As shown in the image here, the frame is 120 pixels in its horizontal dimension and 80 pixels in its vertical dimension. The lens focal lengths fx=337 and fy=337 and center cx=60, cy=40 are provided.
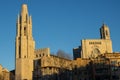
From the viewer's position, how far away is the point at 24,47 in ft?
487

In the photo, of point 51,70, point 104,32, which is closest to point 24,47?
point 51,70

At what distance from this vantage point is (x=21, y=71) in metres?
142

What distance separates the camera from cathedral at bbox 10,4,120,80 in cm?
9538

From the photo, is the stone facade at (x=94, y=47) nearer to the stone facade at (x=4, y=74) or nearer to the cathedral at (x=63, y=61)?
the cathedral at (x=63, y=61)

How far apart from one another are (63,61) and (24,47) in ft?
64.8

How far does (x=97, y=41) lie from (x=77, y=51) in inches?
581

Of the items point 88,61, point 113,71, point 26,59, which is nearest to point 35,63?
point 26,59

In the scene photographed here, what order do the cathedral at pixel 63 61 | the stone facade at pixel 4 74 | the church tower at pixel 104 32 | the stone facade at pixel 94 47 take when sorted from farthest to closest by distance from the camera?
the church tower at pixel 104 32 → the stone facade at pixel 94 47 → the stone facade at pixel 4 74 → the cathedral at pixel 63 61

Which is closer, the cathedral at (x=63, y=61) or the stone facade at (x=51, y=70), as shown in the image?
the cathedral at (x=63, y=61)

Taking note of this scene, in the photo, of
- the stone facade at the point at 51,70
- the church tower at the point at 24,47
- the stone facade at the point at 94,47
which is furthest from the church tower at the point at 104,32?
the stone facade at the point at 51,70

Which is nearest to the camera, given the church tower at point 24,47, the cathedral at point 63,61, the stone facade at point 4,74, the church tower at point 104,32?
the cathedral at point 63,61

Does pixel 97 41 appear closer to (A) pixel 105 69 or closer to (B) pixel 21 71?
(B) pixel 21 71

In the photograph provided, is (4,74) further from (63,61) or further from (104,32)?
(104,32)

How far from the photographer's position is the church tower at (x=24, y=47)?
14234 centimetres
